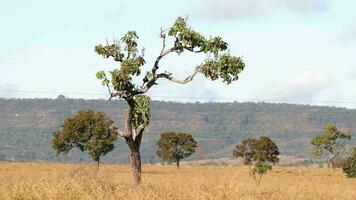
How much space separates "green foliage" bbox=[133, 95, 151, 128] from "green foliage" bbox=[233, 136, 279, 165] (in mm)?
71544

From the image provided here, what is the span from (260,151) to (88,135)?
1124 inches

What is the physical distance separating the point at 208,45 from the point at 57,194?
1122cm

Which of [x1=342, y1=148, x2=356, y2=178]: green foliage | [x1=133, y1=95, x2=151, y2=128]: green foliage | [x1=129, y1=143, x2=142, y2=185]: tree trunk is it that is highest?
[x1=133, y1=95, x2=151, y2=128]: green foliage

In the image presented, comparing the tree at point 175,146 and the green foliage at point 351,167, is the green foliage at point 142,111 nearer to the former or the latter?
the green foliage at point 351,167

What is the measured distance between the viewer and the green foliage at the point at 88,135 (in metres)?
83.0

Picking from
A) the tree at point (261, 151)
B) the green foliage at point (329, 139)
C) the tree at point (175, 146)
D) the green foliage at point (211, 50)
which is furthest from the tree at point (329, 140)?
the green foliage at point (211, 50)

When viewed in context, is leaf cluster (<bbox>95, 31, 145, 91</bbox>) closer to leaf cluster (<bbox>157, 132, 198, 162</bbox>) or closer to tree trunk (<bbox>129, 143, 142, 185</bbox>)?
tree trunk (<bbox>129, 143, 142, 185</bbox>)

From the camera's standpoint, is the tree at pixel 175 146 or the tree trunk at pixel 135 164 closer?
the tree trunk at pixel 135 164

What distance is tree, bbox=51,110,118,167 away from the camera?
3268 inches

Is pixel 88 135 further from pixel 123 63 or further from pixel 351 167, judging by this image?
pixel 123 63

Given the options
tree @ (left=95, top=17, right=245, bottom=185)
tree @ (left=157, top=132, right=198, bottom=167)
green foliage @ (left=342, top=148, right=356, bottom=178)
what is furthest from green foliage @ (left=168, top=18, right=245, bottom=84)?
tree @ (left=157, top=132, right=198, bottom=167)

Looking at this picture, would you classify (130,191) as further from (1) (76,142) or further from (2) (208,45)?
(1) (76,142)

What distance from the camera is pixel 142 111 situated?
24922 millimetres

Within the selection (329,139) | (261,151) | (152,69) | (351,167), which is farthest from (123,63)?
(329,139)
